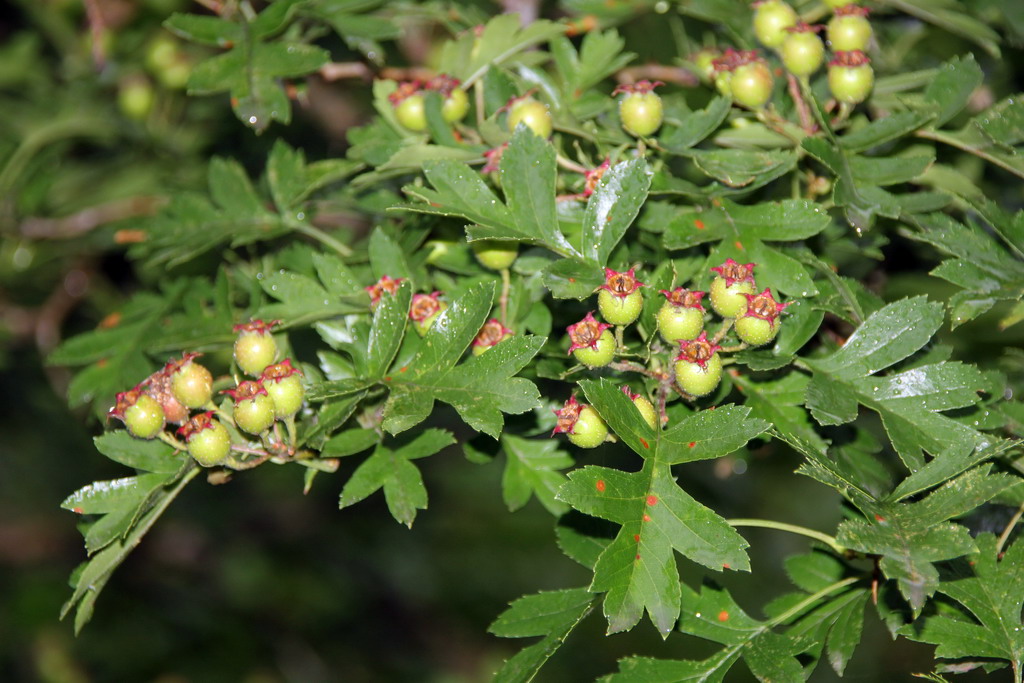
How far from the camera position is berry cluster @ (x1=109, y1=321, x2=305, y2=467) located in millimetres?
1145

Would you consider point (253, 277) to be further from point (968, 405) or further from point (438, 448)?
point (968, 405)

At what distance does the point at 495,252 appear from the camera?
128 cm

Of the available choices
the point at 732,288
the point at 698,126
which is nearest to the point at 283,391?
the point at 732,288

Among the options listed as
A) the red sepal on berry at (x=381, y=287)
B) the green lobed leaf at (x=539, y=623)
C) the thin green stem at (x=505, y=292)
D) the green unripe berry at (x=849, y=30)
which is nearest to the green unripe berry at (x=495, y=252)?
the thin green stem at (x=505, y=292)

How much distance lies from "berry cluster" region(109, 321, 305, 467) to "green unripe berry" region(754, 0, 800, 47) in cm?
87

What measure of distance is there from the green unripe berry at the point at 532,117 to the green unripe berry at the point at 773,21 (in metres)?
0.39

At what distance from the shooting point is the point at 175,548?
3.36m

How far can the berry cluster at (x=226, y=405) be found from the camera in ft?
3.76

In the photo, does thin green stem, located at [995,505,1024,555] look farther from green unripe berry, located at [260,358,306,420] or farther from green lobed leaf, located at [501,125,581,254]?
green unripe berry, located at [260,358,306,420]

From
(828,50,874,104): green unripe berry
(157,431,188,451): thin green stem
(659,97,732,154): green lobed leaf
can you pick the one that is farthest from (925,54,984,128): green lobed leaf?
(157,431,188,451): thin green stem

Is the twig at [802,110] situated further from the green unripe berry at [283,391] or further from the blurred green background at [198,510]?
the green unripe berry at [283,391]

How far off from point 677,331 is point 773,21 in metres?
0.62

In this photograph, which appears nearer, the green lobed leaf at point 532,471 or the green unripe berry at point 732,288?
the green unripe berry at point 732,288

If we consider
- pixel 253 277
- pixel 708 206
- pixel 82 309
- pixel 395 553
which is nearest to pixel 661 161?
pixel 708 206
